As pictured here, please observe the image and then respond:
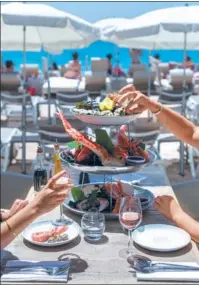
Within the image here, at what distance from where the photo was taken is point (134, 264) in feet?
6.09

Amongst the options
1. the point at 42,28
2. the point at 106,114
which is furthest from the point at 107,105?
the point at 42,28

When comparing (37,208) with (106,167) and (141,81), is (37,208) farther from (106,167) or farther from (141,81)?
(141,81)

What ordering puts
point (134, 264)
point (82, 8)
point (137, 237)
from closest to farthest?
1. point (134, 264)
2. point (137, 237)
3. point (82, 8)

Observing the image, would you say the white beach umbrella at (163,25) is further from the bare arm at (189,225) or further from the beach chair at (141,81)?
the bare arm at (189,225)

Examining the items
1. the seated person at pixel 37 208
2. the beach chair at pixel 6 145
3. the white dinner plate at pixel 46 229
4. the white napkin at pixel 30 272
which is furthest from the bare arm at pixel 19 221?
the beach chair at pixel 6 145

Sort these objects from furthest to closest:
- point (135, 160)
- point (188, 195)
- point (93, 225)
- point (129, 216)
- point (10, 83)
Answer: point (10, 83)
point (188, 195)
point (135, 160)
point (93, 225)
point (129, 216)

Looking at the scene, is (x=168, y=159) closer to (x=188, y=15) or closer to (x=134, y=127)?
(x=134, y=127)

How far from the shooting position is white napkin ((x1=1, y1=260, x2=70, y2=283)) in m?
1.74

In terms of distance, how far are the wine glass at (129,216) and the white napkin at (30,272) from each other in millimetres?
283

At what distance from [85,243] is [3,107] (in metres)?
6.33

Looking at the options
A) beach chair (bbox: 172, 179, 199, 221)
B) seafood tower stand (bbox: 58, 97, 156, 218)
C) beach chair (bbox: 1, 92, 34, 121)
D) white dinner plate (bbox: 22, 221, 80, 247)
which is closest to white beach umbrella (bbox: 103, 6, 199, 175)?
beach chair (bbox: 1, 92, 34, 121)

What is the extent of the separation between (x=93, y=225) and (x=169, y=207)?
1.32ft

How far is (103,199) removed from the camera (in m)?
2.37

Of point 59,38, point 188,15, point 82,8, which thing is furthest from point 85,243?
point 59,38
